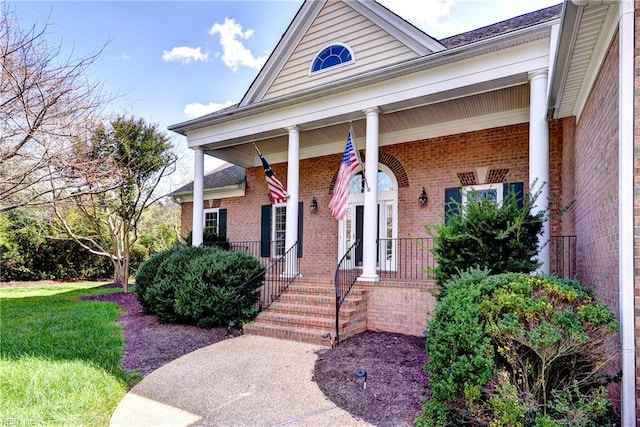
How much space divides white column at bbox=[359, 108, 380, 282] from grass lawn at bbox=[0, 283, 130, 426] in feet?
15.4

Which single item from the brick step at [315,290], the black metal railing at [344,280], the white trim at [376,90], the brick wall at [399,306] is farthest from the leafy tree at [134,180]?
the brick wall at [399,306]

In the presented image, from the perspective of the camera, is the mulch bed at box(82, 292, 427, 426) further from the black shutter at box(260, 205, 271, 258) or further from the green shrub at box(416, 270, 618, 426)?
the black shutter at box(260, 205, 271, 258)

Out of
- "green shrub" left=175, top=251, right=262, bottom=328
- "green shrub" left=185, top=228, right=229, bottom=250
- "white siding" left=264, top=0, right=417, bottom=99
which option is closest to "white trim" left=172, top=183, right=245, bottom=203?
"green shrub" left=185, top=228, right=229, bottom=250

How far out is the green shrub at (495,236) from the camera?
512cm

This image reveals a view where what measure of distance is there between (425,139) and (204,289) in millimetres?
6439

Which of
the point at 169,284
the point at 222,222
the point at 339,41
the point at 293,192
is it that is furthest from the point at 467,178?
the point at 222,222

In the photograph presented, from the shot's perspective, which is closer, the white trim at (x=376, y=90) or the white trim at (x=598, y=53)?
the white trim at (x=598, y=53)

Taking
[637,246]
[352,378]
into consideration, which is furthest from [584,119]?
[352,378]

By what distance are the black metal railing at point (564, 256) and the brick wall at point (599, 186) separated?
0.58 meters

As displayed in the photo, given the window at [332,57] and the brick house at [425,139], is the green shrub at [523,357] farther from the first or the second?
the window at [332,57]

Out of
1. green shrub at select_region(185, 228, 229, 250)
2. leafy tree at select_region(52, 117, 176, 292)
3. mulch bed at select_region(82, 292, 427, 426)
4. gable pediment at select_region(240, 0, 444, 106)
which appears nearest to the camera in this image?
mulch bed at select_region(82, 292, 427, 426)

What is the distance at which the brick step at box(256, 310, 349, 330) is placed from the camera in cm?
661

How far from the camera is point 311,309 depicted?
7.16 metres

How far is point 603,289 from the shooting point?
3.75 m
